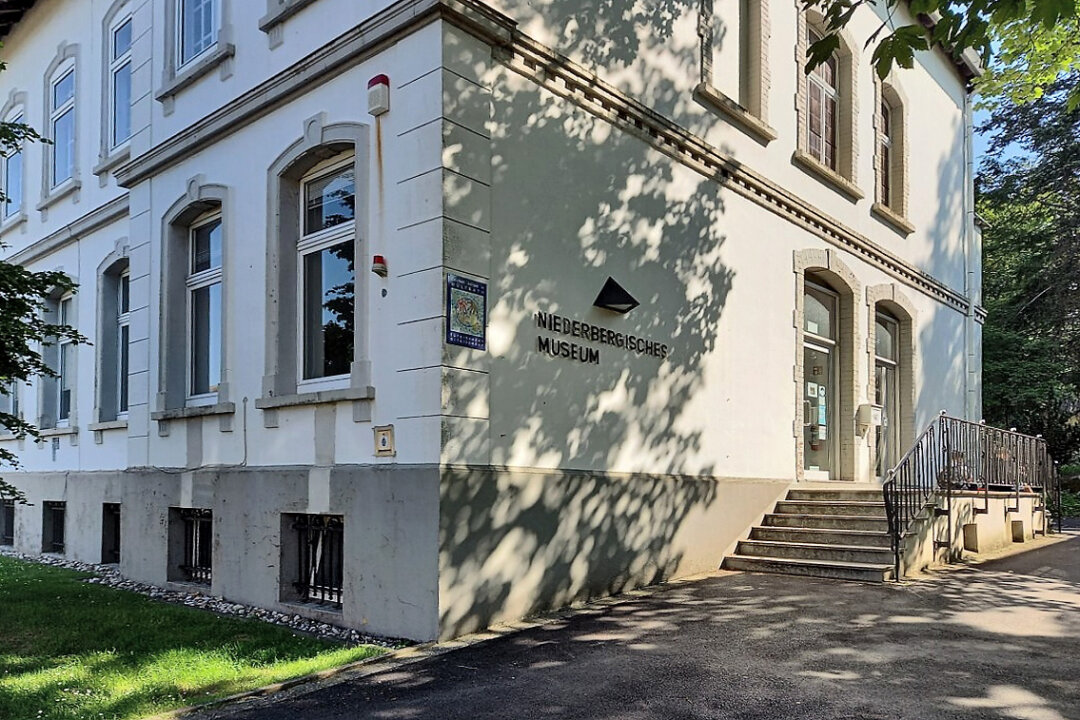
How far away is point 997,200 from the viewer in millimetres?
26984

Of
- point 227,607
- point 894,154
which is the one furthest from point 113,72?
point 894,154

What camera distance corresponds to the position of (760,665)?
19.4 ft

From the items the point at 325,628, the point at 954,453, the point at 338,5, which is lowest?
the point at 325,628

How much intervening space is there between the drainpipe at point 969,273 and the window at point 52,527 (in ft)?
53.0

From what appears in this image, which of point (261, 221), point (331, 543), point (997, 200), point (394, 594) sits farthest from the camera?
point (997, 200)

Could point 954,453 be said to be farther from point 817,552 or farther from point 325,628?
point 325,628

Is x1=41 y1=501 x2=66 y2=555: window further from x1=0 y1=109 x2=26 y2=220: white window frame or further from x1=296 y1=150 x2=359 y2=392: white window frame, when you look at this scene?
x1=296 y1=150 x2=359 y2=392: white window frame

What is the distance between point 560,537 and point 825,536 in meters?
3.94

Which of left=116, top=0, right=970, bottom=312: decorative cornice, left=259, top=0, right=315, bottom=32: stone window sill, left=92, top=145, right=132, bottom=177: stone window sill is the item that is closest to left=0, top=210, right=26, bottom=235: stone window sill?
left=92, top=145, right=132, bottom=177: stone window sill

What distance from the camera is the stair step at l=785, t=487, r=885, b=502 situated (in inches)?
429

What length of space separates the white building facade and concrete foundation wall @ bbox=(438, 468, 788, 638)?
31 mm

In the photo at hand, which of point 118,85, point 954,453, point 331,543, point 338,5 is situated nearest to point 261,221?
point 338,5

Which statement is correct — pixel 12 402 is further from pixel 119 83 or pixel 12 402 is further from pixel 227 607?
pixel 227 607

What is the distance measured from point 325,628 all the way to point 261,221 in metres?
3.94
